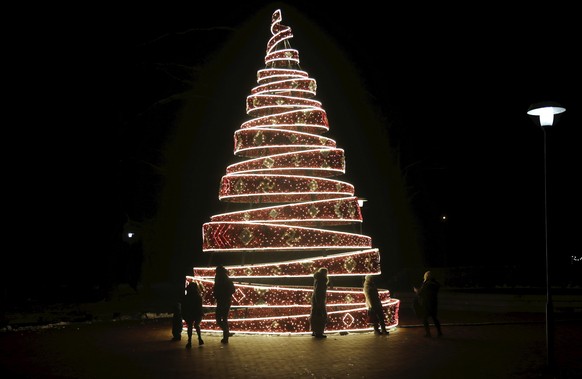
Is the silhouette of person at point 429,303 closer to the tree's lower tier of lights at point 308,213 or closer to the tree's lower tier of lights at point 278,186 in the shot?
the tree's lower tier of lights at point 308,213

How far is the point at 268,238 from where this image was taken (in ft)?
59.0

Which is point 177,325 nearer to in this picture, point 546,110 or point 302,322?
point 302,322

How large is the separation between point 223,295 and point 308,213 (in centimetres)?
300

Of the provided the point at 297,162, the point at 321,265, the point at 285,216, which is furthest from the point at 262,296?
the point at 297,162

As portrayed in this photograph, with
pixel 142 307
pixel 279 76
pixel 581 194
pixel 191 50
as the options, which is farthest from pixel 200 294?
pixel 581 194

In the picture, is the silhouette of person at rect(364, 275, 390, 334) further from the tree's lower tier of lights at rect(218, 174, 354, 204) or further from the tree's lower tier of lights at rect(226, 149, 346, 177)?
the tree's lower tier of lights at rect(226, 149, 346, 177)

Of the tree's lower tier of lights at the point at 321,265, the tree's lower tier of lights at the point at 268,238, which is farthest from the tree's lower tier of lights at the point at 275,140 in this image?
the tree's lower tier of lights at the point at 321,265

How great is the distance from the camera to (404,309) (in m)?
28.1

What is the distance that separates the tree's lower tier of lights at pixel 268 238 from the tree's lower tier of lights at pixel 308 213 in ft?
1.19

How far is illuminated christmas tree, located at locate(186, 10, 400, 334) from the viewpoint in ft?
59.0

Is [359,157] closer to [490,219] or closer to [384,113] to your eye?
[384,113]

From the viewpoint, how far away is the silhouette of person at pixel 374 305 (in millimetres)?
17656

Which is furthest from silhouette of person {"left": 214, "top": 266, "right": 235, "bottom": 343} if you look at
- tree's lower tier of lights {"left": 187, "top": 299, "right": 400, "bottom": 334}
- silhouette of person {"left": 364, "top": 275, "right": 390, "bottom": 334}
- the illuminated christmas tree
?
silhouette of person {"left": 364, "top": 275, "right": 390, "bottom": 334}

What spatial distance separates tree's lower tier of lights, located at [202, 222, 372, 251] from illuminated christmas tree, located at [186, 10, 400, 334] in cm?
2
